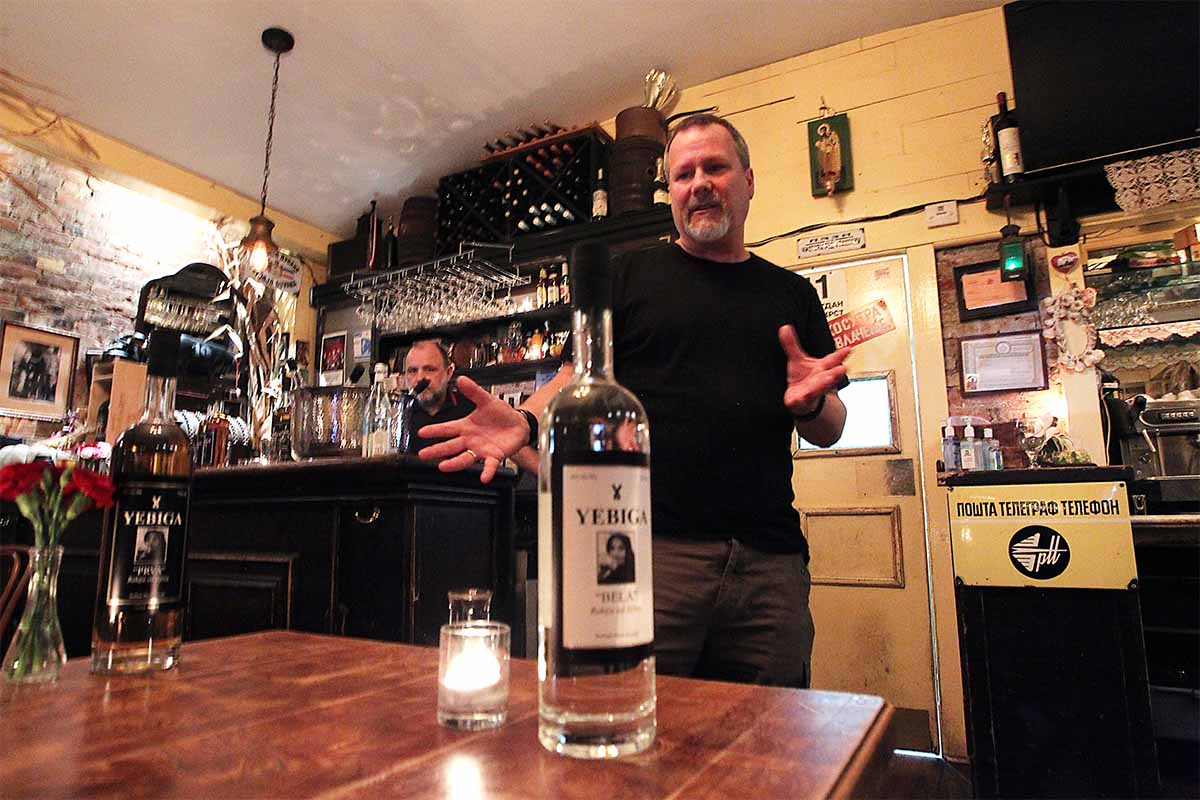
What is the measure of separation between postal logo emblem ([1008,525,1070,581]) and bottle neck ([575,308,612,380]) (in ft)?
7.43

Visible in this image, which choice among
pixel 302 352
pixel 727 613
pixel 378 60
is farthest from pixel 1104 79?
pixel 302 352

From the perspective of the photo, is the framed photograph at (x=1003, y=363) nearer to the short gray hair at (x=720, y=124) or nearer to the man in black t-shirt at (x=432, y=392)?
the short gray hair at (x=720, y=124)

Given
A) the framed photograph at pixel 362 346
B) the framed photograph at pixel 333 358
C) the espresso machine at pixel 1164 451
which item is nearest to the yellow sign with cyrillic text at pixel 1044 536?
the espresso machine at pixel 1164 451

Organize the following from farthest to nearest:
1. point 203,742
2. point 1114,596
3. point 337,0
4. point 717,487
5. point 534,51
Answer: point 534,51 < point 337,0 < point 1114,596 < point 717,487 < point 203,742

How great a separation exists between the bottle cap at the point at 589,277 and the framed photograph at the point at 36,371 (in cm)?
469

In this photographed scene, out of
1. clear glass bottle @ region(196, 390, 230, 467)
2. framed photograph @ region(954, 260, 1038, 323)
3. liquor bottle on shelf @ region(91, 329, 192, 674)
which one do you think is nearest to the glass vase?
liquor bottle on shelf @ region(91, 329, 192, 674)

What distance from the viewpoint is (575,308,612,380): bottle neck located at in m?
0.54

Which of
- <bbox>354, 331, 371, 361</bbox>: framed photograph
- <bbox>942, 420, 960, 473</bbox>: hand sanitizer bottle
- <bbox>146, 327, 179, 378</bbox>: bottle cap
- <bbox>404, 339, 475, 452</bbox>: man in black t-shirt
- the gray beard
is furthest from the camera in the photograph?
<bbox>354, 331, 371, 361</bbox>: framed photograph

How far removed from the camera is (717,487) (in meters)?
1.37

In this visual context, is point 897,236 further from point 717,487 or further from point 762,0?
point 717,487

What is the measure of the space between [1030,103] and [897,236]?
72cm

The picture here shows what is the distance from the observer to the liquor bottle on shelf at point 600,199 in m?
3.87

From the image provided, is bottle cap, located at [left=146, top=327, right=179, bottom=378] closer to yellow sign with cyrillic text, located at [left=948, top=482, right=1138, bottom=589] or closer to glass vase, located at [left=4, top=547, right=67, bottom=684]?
glass vase, located at [left=4, top=547, right=67, bottom=684]

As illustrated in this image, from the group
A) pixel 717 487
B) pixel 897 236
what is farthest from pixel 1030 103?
pixel 717 487
